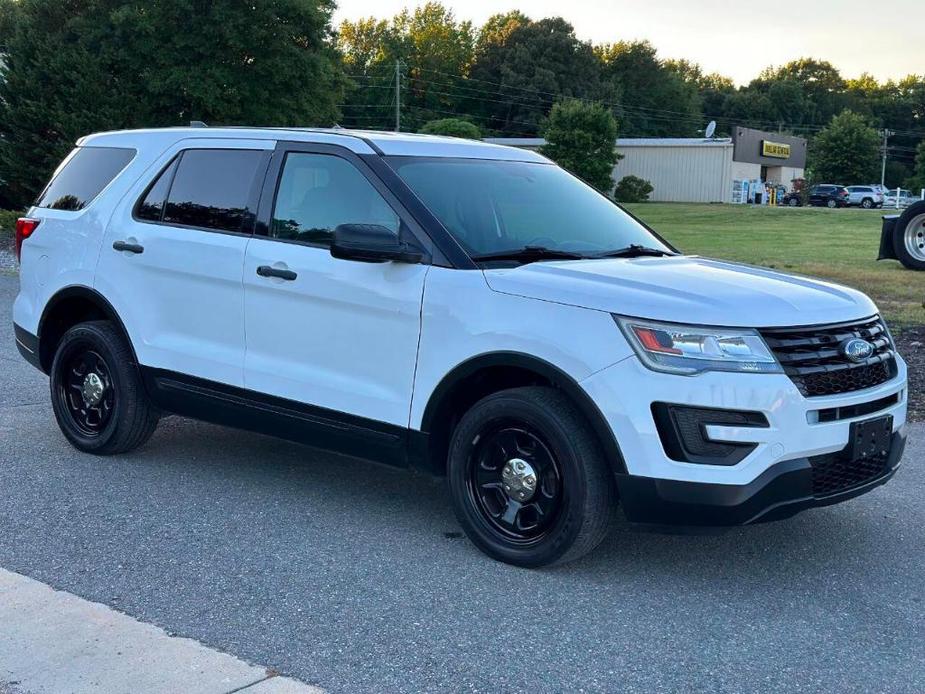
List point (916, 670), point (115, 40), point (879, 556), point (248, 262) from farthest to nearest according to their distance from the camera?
point (115, 40) < point (248, 262) < point (879, 556) < point (916, 670)

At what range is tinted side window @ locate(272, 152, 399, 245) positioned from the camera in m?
5.15

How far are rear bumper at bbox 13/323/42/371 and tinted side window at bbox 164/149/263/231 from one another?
1391 mm

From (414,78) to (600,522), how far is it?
359 ft

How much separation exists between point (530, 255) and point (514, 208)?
0.51 m

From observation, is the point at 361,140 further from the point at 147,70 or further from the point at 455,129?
the point at 455,129

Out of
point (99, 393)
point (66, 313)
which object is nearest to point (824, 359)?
point (99, 393)

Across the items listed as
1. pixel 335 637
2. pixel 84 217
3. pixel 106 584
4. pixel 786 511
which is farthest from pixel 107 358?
pixel 786 511

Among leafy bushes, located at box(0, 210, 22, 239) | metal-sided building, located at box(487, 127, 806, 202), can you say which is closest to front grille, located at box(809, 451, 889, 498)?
leafy bushes, located at box(0, 210, 22, 239)

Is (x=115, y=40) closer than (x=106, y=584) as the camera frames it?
No

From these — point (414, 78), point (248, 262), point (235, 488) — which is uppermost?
point (414, 78)

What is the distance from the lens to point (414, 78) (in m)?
110

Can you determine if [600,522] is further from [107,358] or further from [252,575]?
[107,358]

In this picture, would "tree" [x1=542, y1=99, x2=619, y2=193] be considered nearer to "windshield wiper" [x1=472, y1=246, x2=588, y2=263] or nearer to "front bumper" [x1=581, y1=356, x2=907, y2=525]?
"windshield wiper" [x1=472, y1=246, x2=588, y2=263]

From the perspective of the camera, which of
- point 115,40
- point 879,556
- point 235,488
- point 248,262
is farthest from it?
point 115,40
